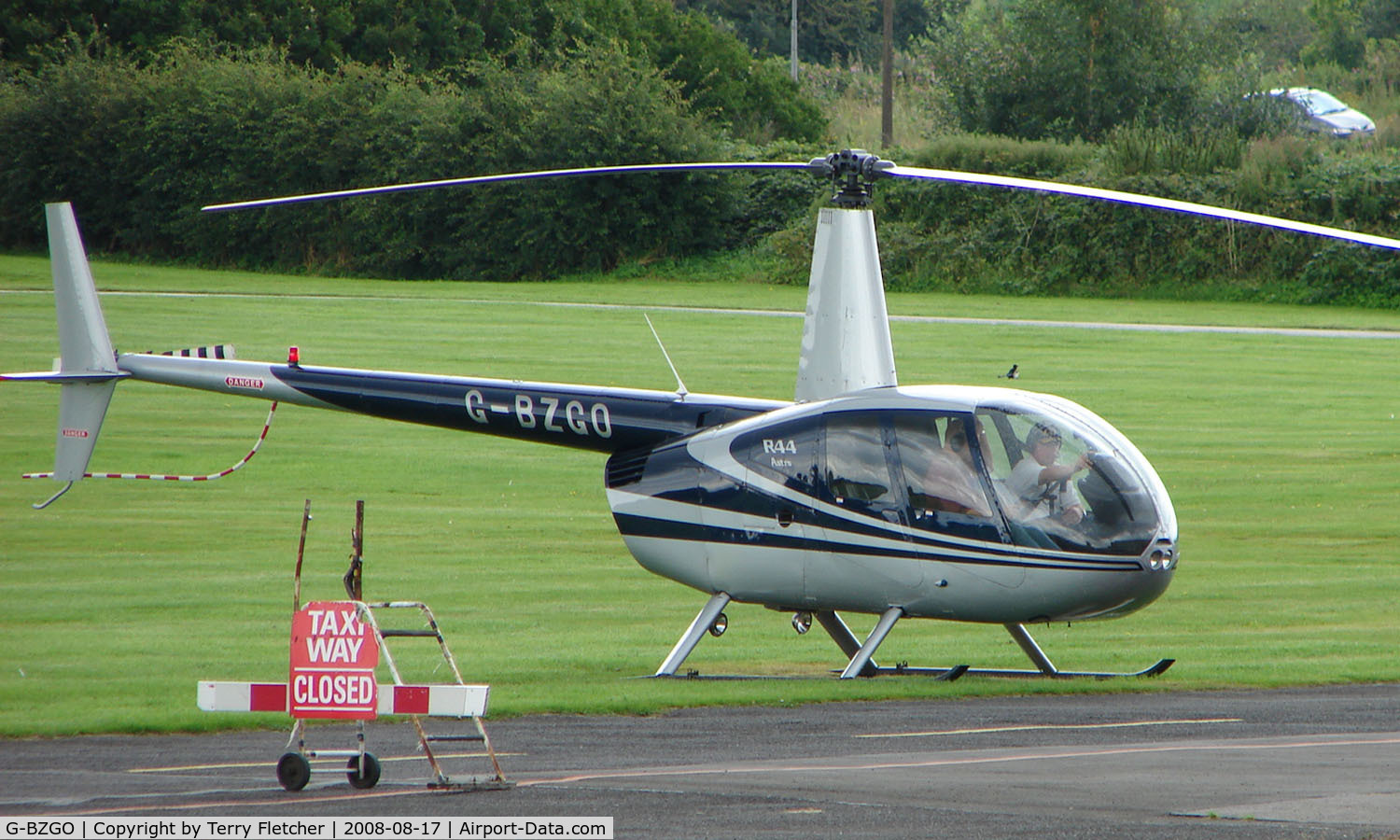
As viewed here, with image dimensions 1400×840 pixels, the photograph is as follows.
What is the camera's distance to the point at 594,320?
132ft

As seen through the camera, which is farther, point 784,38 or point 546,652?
point 784,38

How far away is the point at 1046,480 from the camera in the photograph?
11.0m

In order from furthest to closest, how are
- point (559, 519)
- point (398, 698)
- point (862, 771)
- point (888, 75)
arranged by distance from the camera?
point (888, 75) → point (559, 519) → point (862, 771) → point (398, 698)

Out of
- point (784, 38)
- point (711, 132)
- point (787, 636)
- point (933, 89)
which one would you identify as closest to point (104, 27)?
point (711, 132)

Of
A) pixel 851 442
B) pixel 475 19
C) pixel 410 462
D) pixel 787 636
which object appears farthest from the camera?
pixel 475 19

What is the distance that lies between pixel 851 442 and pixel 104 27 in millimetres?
→ 56941

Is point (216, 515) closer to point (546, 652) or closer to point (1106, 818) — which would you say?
point (546, 652)

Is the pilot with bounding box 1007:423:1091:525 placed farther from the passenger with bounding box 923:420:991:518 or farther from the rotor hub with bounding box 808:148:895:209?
the rotor hub with bounding box 808:148:895:209

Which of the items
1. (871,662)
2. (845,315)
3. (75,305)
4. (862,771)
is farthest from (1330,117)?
(862,771)

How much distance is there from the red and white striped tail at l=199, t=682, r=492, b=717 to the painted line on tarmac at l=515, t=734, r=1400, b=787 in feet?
3.22

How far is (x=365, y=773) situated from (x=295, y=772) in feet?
1.13

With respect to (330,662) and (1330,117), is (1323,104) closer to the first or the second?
(1330,117)

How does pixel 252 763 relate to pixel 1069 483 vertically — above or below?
below

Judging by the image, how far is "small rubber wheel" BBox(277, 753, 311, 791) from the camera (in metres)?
8.36
